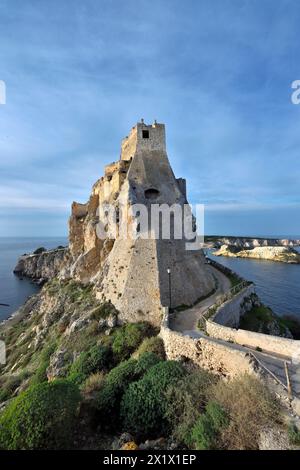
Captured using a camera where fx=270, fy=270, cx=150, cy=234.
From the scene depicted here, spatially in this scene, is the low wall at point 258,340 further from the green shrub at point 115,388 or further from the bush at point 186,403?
the green shrub at point 115,388

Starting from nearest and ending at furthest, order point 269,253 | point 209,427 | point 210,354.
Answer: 1. point 209,427
2. point 210,354
3. point 269,253

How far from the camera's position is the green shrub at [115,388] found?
34.0 feet

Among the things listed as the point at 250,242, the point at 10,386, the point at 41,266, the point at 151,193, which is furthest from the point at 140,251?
the point at 250,242

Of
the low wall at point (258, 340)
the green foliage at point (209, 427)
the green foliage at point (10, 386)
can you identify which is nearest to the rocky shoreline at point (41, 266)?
the green foliage at point (10, 386)

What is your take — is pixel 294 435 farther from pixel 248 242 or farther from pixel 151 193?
pixel 248 242

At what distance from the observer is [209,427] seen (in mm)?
8094

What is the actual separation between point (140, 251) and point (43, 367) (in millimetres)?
11557

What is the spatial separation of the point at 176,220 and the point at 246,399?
17.8 meters

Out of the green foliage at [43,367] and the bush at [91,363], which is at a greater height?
the bush at [91,363]

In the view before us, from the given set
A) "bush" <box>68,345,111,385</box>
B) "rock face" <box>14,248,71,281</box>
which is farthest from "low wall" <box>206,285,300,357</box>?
"rock face" <box>14,248,71,281</box>

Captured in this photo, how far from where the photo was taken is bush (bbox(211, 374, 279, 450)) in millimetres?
7617

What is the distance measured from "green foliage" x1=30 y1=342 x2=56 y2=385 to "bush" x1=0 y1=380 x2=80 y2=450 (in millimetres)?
10344

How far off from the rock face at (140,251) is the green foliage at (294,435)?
12.2m
